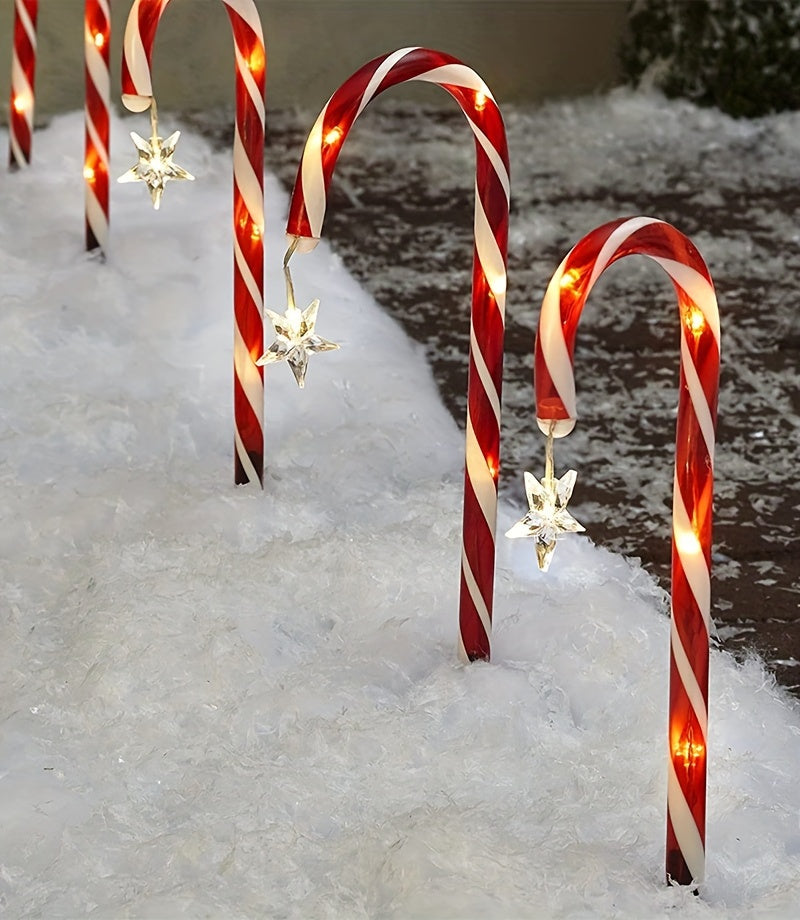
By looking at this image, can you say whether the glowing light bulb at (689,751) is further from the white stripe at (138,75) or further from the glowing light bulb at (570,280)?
the white stripe at (138,75)

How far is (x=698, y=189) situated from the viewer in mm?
3777

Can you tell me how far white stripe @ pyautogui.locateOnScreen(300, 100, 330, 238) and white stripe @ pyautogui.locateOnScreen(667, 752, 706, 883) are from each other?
633 millimetres

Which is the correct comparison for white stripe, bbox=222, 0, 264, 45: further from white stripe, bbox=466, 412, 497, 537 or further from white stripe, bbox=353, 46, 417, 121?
white stripe, bbox=466, 412, 497, 537

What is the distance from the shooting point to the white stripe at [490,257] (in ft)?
5.65

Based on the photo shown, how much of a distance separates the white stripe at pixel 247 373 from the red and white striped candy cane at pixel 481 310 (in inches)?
20.3

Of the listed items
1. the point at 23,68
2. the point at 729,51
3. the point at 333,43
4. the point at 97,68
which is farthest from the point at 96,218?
the point at 729,51

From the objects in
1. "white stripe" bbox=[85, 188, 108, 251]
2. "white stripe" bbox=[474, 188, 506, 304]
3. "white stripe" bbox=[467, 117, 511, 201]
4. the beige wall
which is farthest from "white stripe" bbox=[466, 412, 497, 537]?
the beige wall

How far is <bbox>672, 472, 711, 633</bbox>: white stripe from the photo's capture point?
1389 mm

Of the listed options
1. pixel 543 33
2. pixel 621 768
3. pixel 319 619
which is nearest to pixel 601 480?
pixel 319 619

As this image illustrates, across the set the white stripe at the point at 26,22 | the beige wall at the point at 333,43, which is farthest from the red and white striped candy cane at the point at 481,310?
the beige wall at the point at 333,43

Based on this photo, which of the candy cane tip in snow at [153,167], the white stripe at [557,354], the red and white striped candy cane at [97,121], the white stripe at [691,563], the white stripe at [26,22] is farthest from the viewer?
the white stripe at [26,22]

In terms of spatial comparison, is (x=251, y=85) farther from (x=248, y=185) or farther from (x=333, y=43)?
(x=333, y=43)

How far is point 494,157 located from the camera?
172cm

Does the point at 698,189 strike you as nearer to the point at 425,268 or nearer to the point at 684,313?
the point at 425,268
